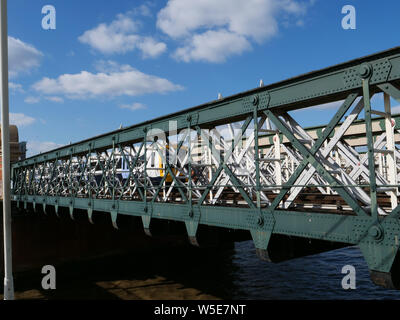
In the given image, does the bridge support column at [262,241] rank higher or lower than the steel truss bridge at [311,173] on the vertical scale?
lower

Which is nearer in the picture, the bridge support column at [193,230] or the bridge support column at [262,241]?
the bridge support column at [262,241]

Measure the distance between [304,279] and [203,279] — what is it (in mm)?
6226

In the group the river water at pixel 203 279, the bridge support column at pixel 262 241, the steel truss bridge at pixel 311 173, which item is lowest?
the river water at pixel 203 279

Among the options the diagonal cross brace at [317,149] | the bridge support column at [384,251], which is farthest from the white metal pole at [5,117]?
the bridge support column at [384,251]

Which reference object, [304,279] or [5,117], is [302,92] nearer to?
[5,117]

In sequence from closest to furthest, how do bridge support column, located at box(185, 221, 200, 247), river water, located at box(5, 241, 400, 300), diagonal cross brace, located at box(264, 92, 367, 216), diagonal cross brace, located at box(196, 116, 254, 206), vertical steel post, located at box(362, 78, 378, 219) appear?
vertical steel post, located at box(362, 78, 378, 219) → diagonal cross brace, located at box(264, 92, 367, 216) → diagonal cross brace, located at box(196, 116, 254, 206) → bridge support column, located at box(185, 221, 200, 247) → river water, located at box(5, 241, 400, 300)

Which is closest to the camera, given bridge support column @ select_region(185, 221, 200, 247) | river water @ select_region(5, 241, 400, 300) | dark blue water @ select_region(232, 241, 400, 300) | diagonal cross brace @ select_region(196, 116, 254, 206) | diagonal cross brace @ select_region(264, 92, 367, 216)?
diagonal cross brace @ select_region(264, 92, 367, 216)

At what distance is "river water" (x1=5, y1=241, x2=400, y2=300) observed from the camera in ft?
65.9

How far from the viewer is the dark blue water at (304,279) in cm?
1916

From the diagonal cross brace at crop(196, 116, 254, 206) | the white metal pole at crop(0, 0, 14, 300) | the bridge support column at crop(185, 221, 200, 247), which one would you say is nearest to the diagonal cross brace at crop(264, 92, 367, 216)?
the diagonal cross brace at crop(196, 116, 254, 206)

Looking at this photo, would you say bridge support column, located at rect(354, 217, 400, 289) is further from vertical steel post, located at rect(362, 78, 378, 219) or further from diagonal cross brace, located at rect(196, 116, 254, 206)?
diagonal cross brace, located at rect(196, 116, 254, 206)

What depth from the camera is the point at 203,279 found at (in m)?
23.3

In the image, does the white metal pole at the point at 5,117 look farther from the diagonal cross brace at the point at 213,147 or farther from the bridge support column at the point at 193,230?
the diagonal cross brace at the point at 213,147

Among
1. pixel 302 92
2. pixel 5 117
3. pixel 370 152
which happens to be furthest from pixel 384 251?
pixel 5 117
